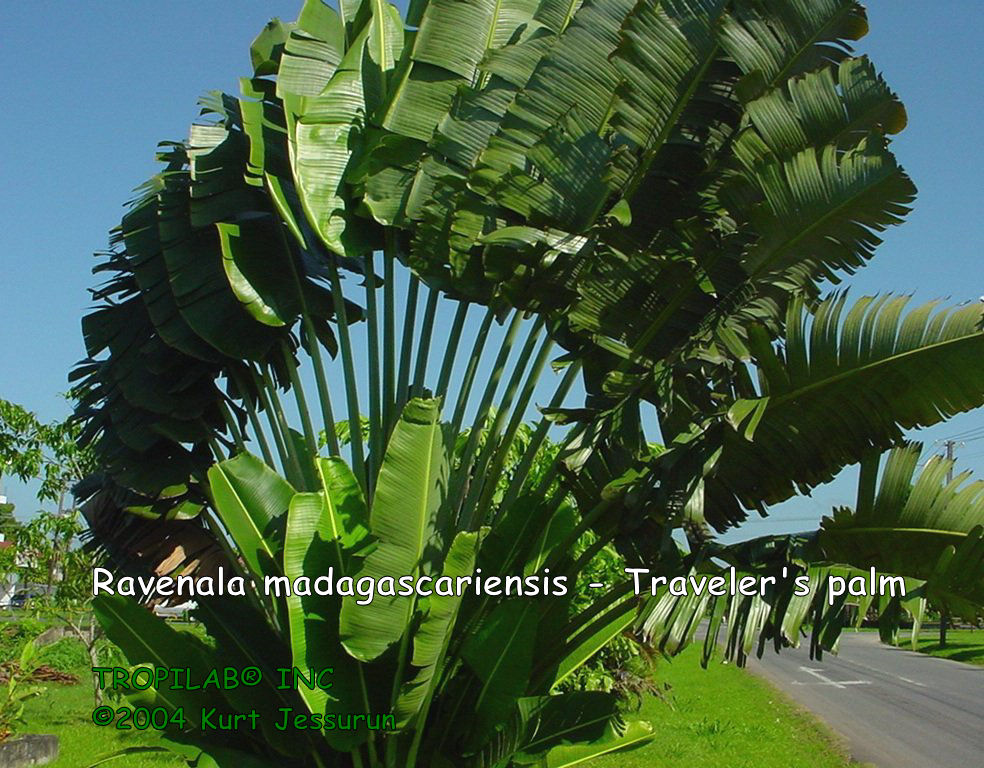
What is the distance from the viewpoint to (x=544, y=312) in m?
6.59

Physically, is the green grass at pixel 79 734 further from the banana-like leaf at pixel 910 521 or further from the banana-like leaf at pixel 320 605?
the banana-like leaf at pixel 910 521

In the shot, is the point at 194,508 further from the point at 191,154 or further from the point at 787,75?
the point at 787,75

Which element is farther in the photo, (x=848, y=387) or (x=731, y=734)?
(x=731, y=734)

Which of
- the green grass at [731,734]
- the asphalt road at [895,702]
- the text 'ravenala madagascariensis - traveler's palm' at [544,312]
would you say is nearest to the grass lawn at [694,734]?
the green grass at [731,734]

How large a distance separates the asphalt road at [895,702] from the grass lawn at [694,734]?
583mm

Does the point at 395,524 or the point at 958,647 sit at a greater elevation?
the point at 395,524

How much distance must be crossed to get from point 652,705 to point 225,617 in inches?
499

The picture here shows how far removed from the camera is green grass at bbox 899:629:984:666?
2972 cm

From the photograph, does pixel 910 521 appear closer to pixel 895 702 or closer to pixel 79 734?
pixel 79 734

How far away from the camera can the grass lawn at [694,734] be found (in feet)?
38.4

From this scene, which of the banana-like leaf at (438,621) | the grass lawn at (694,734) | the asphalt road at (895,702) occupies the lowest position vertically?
the asphalt road at (895,702)

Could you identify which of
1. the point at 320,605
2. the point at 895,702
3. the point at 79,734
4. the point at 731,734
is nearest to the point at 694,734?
the point at 731,734

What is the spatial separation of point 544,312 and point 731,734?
9.33 metres

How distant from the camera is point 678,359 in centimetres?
575
